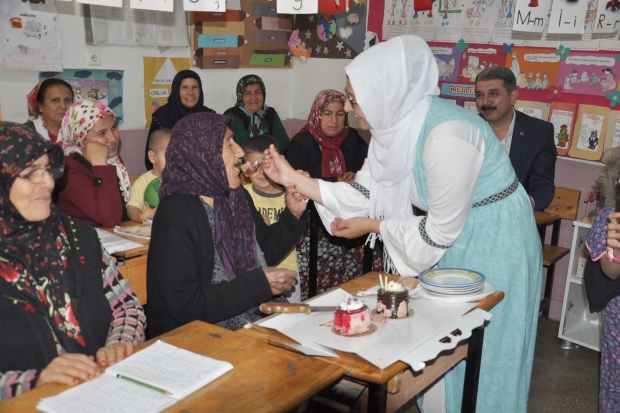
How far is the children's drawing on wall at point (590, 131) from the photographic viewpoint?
4.16 meters

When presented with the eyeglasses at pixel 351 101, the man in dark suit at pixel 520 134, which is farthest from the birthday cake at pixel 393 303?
the man in dark suit at pixel 520 134

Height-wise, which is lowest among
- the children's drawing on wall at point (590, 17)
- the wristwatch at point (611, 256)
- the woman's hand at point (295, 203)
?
the wristwatch at point (611, 256)

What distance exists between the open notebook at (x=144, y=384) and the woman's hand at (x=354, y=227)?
0.97 meters

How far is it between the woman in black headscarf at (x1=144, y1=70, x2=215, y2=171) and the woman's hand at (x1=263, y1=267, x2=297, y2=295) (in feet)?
9.74

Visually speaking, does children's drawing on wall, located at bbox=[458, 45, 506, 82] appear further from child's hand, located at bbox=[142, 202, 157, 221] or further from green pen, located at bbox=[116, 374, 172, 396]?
green pen, located at bbox=[116, 374, 172, 396]

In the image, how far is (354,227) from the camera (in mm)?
2410

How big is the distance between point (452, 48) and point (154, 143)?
2.38 meters

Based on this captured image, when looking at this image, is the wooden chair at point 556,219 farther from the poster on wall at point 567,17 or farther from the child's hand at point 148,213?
the child's hand at point 148,213

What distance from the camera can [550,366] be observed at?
3809mm

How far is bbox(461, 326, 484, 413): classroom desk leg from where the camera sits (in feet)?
6.82

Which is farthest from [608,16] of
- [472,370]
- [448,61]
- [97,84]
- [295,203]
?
[97,84]

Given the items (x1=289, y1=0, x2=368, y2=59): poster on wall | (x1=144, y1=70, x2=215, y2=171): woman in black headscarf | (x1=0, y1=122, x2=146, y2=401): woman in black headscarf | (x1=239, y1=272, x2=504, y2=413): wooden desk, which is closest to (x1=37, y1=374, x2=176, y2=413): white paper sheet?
(x1=0, y1=122, x2=146, y2=401): woman in black headscarf

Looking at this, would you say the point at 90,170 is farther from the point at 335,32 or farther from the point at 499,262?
the point at 335,32

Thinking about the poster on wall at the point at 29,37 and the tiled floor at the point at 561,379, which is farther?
the poster on wall at the point at 29,37
